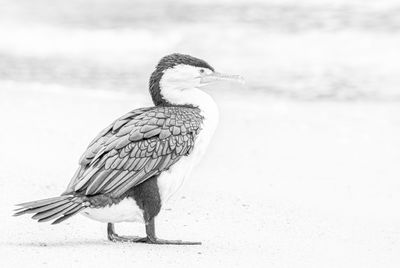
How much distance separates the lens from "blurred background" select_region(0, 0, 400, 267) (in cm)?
652

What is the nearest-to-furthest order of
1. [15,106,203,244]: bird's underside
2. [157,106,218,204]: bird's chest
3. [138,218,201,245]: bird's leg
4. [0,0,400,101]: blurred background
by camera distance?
1. [15,106,203,244]: bird's underside
2. [157,106,218,204]: bird's chest
3. [138,218,201,245]: bird's leg
4. [0,0,400,101]: blurred background

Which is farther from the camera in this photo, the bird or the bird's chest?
the bird's chest

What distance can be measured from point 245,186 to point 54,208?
2901mm

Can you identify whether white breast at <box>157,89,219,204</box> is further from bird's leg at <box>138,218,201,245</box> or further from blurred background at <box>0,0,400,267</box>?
blurred background at <box>0,0,400,267</box>

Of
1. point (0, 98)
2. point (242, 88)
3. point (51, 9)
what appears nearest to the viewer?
point (0, 98)

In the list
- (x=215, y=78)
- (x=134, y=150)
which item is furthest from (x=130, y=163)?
(x=215, y=78)

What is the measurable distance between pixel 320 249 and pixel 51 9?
661 inches

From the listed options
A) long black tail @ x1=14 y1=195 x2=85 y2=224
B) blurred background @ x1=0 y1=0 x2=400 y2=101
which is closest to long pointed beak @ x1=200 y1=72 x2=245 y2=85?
long black tail @ x1=14 y1=195 x2=85 y2=224

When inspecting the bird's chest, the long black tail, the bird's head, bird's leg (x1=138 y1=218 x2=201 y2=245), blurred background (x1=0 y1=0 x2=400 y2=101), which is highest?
blurred background (x1=0 y1=0 x2=400 y2=101)

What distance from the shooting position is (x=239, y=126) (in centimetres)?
1089

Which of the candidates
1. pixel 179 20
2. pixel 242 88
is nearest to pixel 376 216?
pixel 242 88

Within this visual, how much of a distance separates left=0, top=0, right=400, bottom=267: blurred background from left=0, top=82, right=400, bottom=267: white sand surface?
20mm

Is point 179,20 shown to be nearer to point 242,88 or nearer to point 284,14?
point 284,14

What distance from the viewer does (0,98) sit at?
1160cm
